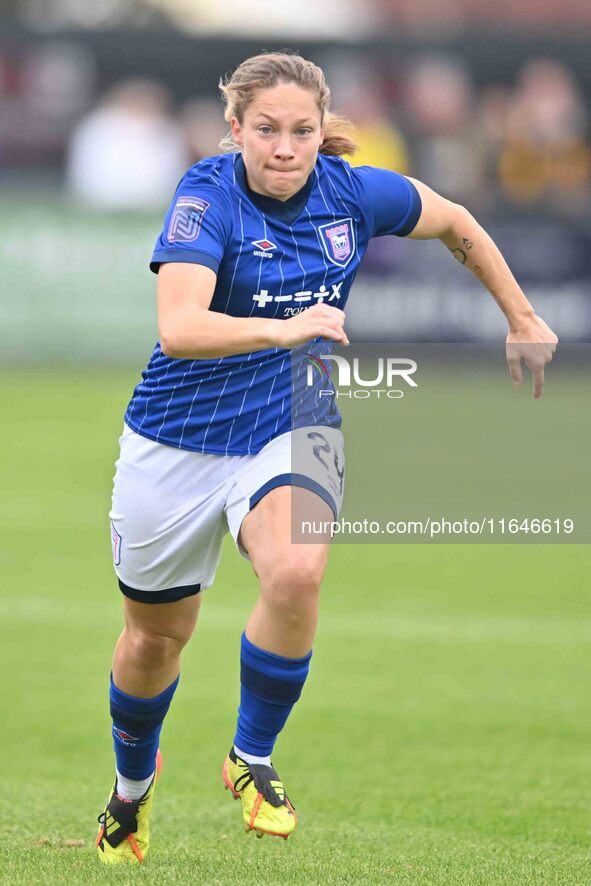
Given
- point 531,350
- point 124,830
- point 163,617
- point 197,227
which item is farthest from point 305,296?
point 124,830

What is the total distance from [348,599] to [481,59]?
973 cm

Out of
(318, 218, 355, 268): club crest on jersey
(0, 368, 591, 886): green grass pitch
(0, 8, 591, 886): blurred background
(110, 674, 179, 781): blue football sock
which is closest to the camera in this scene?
(318, 218, 355, 268): club crest on jersey

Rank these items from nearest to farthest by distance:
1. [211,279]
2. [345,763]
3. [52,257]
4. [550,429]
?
[211,279] < [345,763] < [550,429] < [52,257]

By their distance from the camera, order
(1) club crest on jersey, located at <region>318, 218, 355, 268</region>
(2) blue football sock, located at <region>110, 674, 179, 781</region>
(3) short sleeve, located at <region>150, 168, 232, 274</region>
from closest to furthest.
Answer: (3) short sleeve, located at <region>150, 168, 232, 274</region>
(1) club crest on jersey, located at <region>318, 218, 355, 268</region>
(2) blue football sock, located at <region>110, 674, 179, 781</region>

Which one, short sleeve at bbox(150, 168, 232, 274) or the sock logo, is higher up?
short sleeve at bbox(150, 168, 232, 274)

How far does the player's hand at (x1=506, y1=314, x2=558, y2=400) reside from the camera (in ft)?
17.0

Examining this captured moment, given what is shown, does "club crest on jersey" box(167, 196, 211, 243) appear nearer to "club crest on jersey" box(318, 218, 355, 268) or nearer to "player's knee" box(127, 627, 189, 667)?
"club crest on jersey" box(318, 218, 355, 268)

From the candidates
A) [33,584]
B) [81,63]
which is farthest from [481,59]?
[33,584]

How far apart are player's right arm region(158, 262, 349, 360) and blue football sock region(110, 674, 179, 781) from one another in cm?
127

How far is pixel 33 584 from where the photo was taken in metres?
9.54

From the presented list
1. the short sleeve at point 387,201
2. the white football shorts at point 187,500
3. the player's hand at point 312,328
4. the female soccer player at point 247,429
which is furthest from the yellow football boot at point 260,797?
the short sleeve at point 387,201

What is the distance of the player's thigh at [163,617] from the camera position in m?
4.97

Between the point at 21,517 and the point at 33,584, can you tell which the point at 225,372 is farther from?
the point at 21,517

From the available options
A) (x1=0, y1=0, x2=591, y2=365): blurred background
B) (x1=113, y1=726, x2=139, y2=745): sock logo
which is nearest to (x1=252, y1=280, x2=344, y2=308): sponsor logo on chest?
(x1=113, y1=726, x2=139, y2=745): sock logo
